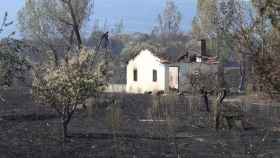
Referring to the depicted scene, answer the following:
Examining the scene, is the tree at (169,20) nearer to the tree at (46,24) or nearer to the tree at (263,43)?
the tree at (46,24)

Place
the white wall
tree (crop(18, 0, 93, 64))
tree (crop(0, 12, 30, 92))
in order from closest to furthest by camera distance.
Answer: tree (crop(0, 12, 30, 92))
tree (crop(18, 0, 93, 64))
the white wall

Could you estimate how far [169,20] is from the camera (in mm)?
79250

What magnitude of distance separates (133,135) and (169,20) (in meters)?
66.9

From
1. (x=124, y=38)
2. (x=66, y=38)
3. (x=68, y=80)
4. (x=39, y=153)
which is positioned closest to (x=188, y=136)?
(x=68, y=80)

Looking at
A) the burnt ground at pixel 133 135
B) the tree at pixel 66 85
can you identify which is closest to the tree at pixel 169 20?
the burnt ground at pixel 133 135

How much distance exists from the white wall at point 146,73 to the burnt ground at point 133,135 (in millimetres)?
22709

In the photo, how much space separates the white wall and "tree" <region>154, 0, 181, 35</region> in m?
29.1

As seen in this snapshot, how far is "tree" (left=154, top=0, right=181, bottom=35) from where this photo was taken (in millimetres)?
76312

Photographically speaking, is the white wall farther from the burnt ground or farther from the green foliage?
the green foliage

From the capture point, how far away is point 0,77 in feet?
18.8

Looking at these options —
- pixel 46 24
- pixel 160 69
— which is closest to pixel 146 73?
pixel 160 69

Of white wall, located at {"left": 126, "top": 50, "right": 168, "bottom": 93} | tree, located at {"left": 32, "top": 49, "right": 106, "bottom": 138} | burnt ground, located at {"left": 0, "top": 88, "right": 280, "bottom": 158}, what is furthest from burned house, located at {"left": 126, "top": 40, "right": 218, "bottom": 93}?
tree, located at {"left": 32, "top": 49, "right": 106, "bottom": 138}

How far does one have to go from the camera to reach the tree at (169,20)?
250 feet

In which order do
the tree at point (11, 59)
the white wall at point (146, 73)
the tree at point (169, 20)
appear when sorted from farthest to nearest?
the tree at point (169, 20) → the white wall at point (146, 73) → the tree at point (11, 59)
